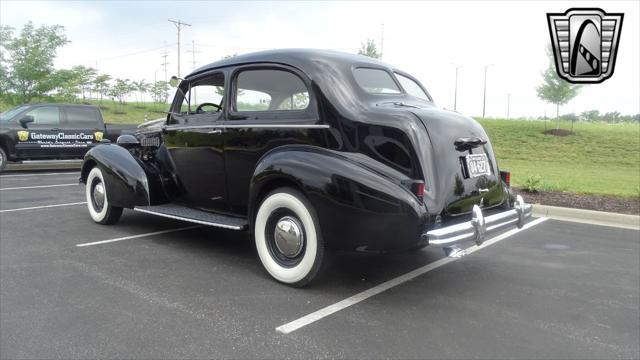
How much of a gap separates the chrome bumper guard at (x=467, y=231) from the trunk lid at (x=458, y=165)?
0.50 ft

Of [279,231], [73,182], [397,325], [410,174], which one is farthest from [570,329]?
[73,182]

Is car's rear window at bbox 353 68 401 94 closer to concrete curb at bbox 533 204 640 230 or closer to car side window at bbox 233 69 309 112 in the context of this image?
car side window at bbox 233 69 309 112

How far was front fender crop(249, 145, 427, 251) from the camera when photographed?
3.27 m

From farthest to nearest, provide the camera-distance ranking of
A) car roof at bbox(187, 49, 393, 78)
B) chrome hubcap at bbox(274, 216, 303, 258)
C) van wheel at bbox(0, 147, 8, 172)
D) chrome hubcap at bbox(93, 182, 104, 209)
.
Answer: van wheel at bbox(0, 147, 8, 172)
chrome hubcap at bbox(93, 182, 104, 209)
car roof at bbox(187, 49, 393, 78)
chrome hubcap at bbox(274, 216, 303, 258)

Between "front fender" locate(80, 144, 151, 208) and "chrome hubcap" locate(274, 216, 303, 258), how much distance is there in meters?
2.03

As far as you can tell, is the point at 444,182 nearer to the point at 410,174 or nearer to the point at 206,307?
the point at 410,174

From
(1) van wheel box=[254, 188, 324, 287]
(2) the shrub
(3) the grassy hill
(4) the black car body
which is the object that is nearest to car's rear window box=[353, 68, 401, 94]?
(1) van wheel box=[254, 188, 324, 287]

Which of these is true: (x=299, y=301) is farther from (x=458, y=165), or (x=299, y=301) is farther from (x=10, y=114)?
(x=10, y=114)

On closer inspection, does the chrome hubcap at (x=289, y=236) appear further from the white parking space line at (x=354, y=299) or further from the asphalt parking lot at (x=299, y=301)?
the white parking space line at (x=354, y=299)

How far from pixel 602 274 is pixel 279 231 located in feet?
10.2

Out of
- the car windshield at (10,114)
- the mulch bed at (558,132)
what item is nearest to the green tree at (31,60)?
the car windshield at (10,114)

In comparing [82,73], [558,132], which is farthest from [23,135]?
[558,132]

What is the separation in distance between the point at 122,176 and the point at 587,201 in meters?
7.29

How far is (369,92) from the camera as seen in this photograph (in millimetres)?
4082
